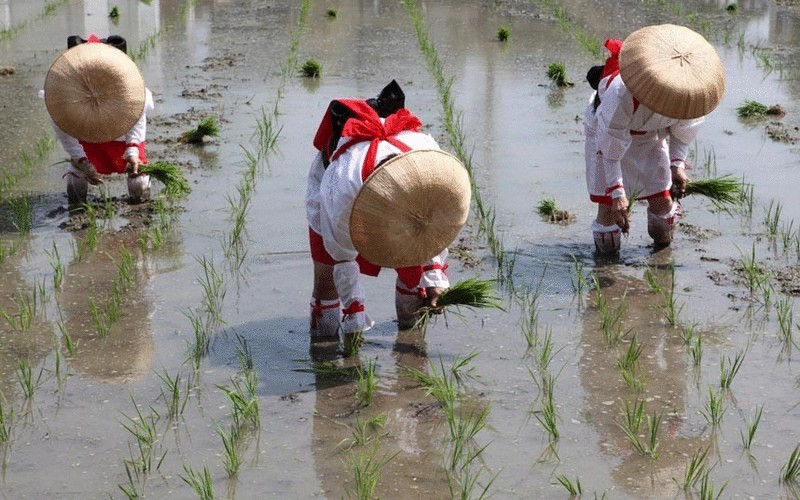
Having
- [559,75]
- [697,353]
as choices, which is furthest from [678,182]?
[559,75]

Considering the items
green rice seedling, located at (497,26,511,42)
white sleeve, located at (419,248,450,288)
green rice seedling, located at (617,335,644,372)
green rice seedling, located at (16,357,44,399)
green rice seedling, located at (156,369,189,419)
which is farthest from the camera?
green rice seedling, located at (497,26,511,42)

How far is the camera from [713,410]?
3883 millimetres

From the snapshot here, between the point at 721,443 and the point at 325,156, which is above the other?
the point at 325,156

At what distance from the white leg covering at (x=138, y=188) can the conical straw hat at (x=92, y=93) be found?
0.40 metres

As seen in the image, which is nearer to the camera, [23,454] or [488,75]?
[23,454]

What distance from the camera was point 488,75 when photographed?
10742 millimetres

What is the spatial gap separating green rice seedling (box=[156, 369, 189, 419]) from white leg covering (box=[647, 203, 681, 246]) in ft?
8.33

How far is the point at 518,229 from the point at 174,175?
1.87 metres

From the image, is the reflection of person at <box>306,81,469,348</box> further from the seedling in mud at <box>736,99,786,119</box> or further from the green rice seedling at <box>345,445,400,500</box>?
the seedling in mud at <box>736,99,786,119</box>

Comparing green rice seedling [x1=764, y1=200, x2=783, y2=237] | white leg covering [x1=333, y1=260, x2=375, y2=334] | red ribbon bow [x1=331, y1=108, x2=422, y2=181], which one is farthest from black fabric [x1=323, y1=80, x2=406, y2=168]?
green rice seedling [x1=764, y1=200, x2=783, y2=237]

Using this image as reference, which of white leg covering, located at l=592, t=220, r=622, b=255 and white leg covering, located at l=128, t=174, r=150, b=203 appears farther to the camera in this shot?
white leg covering, located at l=128, t=174, r=150, b=203

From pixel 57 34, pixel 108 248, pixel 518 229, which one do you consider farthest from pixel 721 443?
pixel 57 34

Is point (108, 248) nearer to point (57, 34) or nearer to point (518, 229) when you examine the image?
point (518, 229)

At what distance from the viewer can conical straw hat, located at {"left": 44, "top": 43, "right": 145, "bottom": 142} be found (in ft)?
20.3
